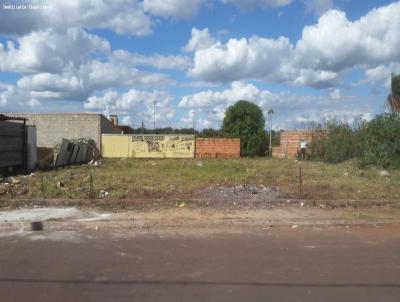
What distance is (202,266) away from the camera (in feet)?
22.7

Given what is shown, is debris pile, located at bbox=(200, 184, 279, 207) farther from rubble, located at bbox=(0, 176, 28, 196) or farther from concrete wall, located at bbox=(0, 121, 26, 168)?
concrete wall, located at bbox=(0, 121, 26, 168)

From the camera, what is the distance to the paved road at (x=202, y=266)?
18.8 ft

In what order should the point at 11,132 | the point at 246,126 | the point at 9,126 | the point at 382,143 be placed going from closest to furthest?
the point at 9,126 → the point at 11,132 → the point at 382,143 → the point at 246,126

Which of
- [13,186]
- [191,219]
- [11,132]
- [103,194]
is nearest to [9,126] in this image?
[11,132]

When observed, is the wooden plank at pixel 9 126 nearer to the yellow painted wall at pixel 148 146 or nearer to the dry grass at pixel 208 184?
the dry grass at pixel 208 184

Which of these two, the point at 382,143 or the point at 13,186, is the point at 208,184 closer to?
the point at 13,186

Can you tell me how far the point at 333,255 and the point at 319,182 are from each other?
28.8 feet

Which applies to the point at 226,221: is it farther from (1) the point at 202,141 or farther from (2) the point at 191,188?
(1) the point at 202,141

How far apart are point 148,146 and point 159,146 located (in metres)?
0.84

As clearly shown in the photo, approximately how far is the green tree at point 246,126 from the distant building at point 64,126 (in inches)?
443

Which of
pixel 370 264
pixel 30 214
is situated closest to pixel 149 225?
pixel 30 214

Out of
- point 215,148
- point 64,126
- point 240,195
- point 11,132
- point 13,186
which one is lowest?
point 240,195

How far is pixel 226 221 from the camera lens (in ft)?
34.2

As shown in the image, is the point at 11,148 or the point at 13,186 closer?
the point at 13,186
